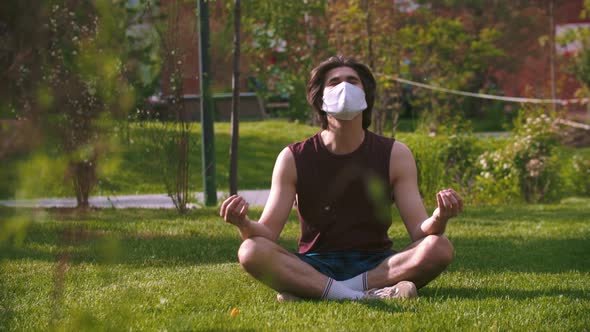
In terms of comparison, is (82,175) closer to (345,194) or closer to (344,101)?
(345,194)

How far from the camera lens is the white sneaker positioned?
425 centimetres

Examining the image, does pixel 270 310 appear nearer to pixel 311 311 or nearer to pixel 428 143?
pixel 311 311

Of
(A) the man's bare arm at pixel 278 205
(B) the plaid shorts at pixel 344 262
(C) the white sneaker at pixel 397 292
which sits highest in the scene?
(A) the man's bare arm at pixel 278 205

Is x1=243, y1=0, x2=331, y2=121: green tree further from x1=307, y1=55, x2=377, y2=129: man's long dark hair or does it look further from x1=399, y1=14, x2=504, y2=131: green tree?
x1=307, y1=55, x2=377, y2=129: man's long dark hair

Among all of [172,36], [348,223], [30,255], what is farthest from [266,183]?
[348,223]

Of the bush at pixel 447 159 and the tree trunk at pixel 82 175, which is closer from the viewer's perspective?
the tree trunk at pixel 82 175

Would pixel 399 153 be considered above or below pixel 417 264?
above

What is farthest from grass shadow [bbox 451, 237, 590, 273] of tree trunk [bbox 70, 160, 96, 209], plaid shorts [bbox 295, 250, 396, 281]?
tree trunk [bbox 70, 160, 96, 209]

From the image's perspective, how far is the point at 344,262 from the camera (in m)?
4.59

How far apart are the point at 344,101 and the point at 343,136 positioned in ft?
0.78

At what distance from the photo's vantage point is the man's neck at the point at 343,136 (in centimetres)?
458

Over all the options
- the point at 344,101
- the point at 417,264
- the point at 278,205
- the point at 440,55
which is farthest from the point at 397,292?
the point at 440,55

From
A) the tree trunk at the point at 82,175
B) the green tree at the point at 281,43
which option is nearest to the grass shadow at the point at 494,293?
the tree trunk at the point at 82,175

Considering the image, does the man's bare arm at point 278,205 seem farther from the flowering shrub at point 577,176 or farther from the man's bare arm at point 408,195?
the flowering shrub at point 577,176
